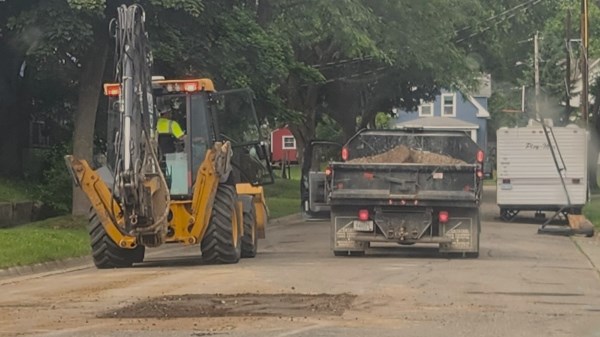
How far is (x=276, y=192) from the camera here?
47312mm

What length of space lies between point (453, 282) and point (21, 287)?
5979 millimetres

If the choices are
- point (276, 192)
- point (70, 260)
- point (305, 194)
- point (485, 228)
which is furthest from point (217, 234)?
point (276, 192)

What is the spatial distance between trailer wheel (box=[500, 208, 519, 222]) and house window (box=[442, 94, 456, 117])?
44.2 metres

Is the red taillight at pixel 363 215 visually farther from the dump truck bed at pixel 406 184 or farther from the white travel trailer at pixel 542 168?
the white travel trailer at pixel 542 168

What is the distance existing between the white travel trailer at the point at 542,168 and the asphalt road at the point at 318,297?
10806 mm

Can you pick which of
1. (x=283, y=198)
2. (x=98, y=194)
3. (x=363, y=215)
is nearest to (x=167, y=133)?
(x=98, y=194)

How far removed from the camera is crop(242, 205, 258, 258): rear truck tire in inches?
787

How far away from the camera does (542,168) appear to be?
32.2 metres

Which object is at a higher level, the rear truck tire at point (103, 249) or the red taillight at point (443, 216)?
the red taillight at point (443, 216)

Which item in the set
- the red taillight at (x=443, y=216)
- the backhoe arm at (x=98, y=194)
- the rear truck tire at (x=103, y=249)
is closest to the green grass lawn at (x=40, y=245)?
the rear truck tire at (x=103, y=249)

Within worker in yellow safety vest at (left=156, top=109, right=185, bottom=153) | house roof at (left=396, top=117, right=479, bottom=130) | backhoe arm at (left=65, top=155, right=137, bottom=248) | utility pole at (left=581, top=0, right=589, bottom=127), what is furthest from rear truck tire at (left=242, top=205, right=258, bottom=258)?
house roof at (left=396, top=117, right=479, bottom=130)

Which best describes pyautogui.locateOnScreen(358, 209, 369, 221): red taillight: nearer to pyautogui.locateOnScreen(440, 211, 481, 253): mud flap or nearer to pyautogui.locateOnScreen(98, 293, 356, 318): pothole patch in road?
pyautogui.locateOnScreen(440, 211, 481, 253): mud flap

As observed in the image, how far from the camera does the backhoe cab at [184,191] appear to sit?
1755 cm

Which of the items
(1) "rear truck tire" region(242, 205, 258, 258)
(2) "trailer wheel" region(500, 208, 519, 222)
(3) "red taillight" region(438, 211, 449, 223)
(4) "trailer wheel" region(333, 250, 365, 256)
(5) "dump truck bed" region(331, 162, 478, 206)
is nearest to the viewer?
(5) "dump truck bed" region(331, 162, 478, 206)
